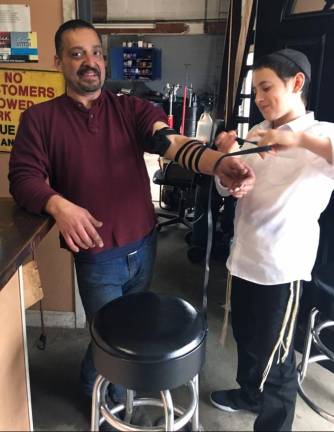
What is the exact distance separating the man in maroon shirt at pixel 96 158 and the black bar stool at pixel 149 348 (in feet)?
0.78

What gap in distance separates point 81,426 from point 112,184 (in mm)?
942

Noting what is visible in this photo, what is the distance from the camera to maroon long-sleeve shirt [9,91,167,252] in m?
1.21

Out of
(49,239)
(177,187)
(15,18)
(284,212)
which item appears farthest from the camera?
(177,187)

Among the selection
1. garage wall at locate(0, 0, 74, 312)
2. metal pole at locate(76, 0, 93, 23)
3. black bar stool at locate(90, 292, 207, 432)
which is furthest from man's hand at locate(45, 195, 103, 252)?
metal pole at locate(76, 0, 93, 23)

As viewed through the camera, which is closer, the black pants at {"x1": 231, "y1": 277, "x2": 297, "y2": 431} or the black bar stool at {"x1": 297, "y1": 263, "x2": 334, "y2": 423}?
the black pants at {"x1": 231, "y1": 277, "x2": 297, "y2": 431}

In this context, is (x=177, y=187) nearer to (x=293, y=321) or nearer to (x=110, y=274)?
(x=110, y=274)

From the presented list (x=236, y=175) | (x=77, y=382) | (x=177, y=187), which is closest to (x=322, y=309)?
(x=236, y=175)

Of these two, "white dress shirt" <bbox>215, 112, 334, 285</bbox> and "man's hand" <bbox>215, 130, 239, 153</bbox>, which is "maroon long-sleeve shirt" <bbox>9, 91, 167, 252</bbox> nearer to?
"man's hand" <bbox>215, 130, 239, 153</bbox>

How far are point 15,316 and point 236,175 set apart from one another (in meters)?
0.71

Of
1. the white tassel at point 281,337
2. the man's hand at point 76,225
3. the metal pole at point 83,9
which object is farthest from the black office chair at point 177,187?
the man's hand at point 76,225

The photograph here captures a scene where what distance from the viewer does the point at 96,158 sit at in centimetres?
125

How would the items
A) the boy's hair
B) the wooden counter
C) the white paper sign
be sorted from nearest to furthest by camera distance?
the wooden counter, the boy's hair, the white paper sign

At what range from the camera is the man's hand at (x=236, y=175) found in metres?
1.10

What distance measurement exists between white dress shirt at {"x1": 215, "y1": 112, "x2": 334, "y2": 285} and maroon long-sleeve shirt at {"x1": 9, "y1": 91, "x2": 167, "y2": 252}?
0.36m
